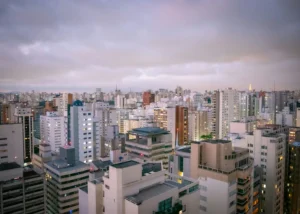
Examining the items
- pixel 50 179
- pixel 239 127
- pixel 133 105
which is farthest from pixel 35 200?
pixel 133 105

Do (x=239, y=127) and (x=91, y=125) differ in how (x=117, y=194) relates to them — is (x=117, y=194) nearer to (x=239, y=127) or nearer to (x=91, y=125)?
(x=91, y=125)

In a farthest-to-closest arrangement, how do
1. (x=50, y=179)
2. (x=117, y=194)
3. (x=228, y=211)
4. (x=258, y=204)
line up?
(x=50, y=179) < (x=258, y=204) < (x=228, y=211) < (x=117, y=194)

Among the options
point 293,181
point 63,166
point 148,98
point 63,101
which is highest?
point 148,98

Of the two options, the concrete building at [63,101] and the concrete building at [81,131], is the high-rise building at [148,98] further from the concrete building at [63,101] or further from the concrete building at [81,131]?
the concrete building at [81,131]

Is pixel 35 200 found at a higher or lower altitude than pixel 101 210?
lower

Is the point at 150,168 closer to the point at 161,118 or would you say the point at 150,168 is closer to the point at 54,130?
the point at 54,130

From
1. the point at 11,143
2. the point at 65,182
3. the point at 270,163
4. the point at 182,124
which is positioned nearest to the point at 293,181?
the point at 270,163
